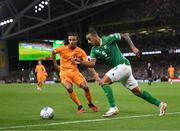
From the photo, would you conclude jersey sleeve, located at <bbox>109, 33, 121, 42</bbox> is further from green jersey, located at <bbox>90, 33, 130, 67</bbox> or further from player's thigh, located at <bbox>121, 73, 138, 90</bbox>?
player's thigh, located at <bbox>121, 73, 138, 90</bbox>

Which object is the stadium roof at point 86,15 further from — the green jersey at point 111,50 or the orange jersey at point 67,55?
the green jersey at point 111,50

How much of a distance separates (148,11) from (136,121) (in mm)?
61271

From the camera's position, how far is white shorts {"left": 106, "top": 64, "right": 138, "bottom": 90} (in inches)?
534

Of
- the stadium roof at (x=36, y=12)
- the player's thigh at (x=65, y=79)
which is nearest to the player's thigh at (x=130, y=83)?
the player's thigh at (x=65, y=79)

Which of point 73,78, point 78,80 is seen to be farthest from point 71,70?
point 78,80

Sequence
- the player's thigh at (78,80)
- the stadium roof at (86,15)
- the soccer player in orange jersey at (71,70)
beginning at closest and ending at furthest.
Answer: the soccer player in orange jersey at (71,70)
the player's thigh at (78,80)
the stadium roof at (86,15)

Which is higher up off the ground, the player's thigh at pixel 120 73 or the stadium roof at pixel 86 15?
the stadium roof at pixel 86 15

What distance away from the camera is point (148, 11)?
72.6 m

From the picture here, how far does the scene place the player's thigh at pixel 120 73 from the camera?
1354cm

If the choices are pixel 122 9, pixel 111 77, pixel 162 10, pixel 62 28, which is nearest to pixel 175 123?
pixel 111 77

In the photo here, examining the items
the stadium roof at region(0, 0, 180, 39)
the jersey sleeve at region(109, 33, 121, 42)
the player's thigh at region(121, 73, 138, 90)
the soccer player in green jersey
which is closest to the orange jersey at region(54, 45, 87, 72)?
the soccer player in green jersey

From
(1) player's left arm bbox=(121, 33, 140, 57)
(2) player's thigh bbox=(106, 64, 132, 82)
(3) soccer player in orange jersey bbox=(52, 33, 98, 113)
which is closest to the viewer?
(1) player's left arm bbox=(121, 33, 140, 57)

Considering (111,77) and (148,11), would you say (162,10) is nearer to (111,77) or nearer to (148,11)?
(148,11)

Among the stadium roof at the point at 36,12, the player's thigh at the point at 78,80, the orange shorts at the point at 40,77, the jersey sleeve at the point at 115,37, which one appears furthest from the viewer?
the stadium roof at the point at 36,12
